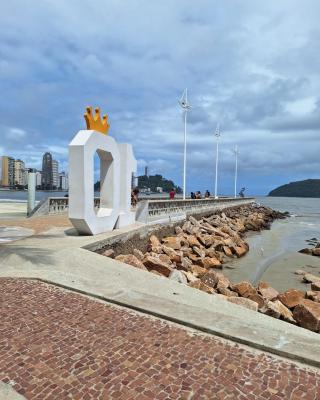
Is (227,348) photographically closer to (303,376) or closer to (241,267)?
(303,376)

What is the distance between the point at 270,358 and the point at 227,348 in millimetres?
495

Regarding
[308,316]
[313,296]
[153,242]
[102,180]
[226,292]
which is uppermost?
[102,180]

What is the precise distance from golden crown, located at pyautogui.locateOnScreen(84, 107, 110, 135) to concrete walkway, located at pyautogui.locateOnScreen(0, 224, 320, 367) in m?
3.70

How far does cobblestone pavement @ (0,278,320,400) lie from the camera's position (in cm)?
378

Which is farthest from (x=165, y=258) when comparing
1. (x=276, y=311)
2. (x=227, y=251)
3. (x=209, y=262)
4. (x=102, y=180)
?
(x=227, y=251)

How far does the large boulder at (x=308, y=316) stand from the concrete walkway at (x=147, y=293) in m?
1.62

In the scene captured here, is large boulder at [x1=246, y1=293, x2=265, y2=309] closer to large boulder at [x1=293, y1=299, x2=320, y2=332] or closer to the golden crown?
large boulder at [x1=293, y1=299, x2=320, y2=332]

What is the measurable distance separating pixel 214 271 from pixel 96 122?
681 centimetres

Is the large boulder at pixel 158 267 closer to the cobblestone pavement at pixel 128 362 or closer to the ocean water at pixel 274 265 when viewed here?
the ocean water at pixel 274 265

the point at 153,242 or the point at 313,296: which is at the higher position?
the point at 153,242

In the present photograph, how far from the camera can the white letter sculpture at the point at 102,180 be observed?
11836 millimetres

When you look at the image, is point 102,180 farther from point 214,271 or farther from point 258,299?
point 258,299

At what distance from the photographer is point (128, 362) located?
4.29m

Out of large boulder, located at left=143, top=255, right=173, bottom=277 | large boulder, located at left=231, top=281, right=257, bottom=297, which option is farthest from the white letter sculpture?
large boulder, located at left=231, top=281, right=257, bottom=297
